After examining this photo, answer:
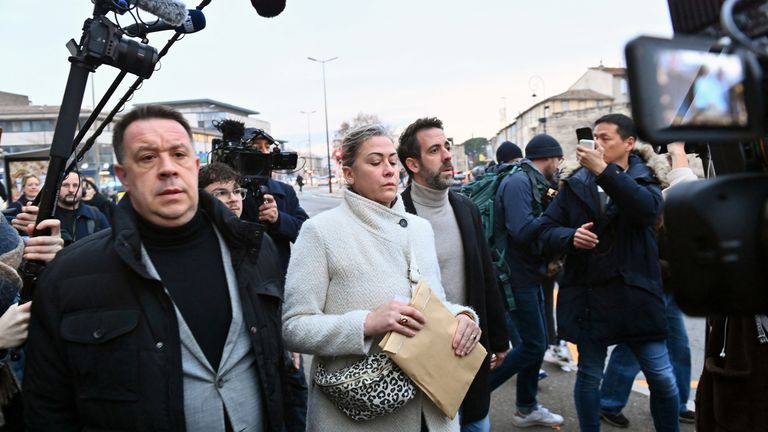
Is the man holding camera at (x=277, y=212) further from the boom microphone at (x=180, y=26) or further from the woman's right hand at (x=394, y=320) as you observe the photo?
the boom microphone at (x=180, y=26)

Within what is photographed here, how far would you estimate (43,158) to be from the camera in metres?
8.65

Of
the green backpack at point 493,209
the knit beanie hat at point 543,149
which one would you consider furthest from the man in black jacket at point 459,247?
the knit beanie hat at point 543,149

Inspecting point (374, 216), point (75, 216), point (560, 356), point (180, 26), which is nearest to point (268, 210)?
point (374, 216)

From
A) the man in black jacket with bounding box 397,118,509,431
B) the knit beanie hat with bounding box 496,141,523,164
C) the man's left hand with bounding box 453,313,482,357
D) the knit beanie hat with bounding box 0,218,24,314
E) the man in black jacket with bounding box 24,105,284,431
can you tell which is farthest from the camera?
the knit beanie hat with bounding box 496,141,523,164

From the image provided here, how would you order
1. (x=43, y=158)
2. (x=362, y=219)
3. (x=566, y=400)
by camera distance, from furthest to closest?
(x=43, y=158) → (x=566, y=400) → (x=362, y=219)

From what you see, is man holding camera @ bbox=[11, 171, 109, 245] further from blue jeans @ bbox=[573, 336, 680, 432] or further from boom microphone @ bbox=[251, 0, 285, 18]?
blue jeans @ bbox=[573, 336, 680, 432]

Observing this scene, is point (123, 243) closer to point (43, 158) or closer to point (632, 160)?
point (632, 160)

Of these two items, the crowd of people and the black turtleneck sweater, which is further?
the black turtleneck sweater

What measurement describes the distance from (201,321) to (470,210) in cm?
174

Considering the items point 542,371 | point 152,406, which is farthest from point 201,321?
point 542,371

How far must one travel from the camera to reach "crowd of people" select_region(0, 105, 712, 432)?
170 centimetres

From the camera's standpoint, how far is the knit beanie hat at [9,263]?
2.05m

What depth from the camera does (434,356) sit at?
84.6 inches

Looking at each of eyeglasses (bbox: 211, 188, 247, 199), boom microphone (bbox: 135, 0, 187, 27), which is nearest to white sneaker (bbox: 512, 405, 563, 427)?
eyeglasses (bbox: 211, 188, 247, 199)
